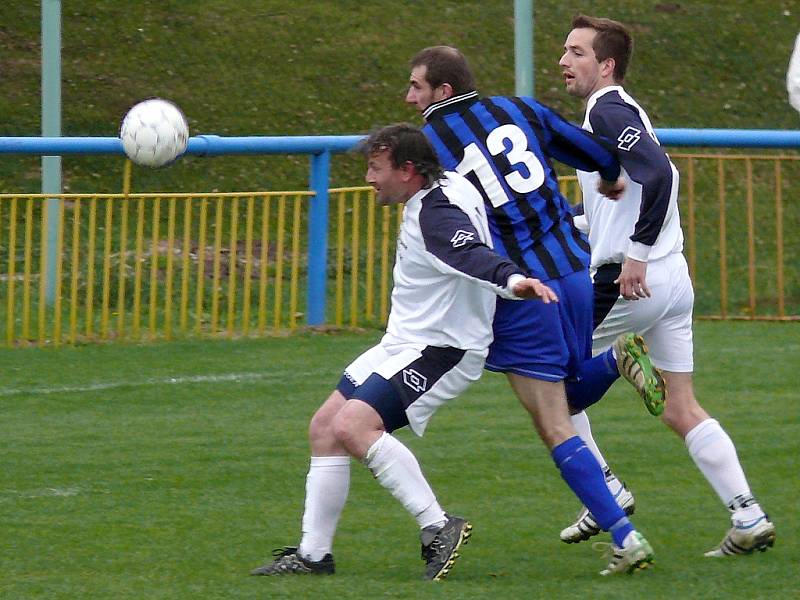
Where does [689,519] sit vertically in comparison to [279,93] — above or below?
below

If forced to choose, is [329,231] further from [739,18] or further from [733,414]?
[739,18]

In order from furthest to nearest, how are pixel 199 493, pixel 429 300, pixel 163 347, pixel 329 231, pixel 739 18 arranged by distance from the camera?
1. pixel 739 18
2. pixel 329 231
3. pixel 163 347
4. pixel 199 493
5. pixel 429 300

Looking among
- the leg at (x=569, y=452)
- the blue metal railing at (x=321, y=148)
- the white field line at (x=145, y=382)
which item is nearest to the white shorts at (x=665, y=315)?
the leg at (x=569, y=452)

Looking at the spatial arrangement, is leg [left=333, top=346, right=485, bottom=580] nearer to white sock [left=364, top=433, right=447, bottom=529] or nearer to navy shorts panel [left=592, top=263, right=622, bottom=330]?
white sock [left=364, top=433, right=447, bottom=529]

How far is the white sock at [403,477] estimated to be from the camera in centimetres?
472

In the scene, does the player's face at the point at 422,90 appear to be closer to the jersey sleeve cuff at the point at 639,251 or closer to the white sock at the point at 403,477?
the jersey sleeve cuff at the point at 639,251

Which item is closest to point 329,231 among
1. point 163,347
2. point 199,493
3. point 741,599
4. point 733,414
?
point 163,347

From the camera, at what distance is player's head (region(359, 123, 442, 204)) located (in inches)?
188

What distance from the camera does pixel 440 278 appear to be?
479cm

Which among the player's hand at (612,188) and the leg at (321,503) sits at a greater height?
the player's hand at (612,188)

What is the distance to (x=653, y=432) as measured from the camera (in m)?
7.44

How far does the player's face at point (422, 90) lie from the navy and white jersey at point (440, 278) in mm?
335

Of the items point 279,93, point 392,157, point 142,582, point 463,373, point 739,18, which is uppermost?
point 739,18

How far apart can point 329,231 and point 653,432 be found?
4.02 m
